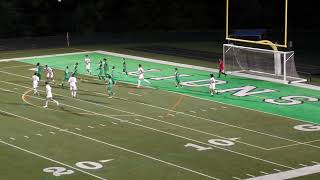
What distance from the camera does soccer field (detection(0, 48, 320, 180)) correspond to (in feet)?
76.1

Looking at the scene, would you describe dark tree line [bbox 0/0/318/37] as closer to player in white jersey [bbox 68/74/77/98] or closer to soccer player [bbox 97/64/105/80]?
soccer player [bbox 97/64/105/80]

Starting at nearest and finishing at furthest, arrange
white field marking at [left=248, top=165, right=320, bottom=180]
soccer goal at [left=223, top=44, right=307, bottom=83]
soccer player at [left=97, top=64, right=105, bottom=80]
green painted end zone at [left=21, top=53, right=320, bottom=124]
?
white field marking at [left=248, top=165, right=320, bottom=180] < green painted end zone at [left=21, top=53, right=320, bottom=124] < soccer player at [left=97, top=64, right=105, bottom=80] < soccer goal at [left=223, top=44, right=307, bottom=83]

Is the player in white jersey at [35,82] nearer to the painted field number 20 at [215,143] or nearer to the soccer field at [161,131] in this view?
the soccer field at [161,131]

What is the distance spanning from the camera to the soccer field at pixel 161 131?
2319 cm

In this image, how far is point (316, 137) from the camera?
91.0ft

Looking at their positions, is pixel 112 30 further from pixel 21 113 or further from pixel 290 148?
pixel 290 148

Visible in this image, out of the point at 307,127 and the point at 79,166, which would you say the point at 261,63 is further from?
the point at 79,166

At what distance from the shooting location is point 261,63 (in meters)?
43.1

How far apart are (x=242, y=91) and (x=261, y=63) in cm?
595

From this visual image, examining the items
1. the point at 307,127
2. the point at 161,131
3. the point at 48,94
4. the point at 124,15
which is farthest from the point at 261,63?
the point at 124,15

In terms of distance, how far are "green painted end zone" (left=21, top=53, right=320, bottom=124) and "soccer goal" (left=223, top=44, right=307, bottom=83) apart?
1.12 metres

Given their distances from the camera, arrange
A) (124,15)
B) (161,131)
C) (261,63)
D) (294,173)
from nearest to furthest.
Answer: (294,173) → (161,131) → (261,63) → (124,15)

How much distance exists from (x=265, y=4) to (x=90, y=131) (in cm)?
4550

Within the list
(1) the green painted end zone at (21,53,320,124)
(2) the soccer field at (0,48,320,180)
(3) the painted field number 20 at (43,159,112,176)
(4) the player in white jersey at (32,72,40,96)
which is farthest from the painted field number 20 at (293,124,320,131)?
(4) the player in white jersey at (32,72,40,96)
